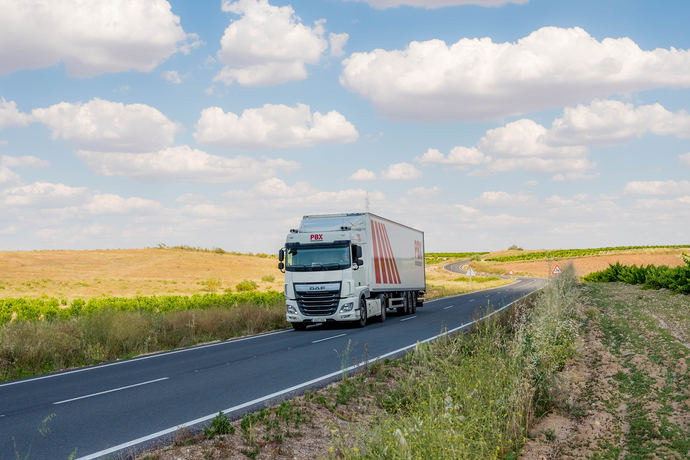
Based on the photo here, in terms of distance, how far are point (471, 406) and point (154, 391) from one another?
18.8ft

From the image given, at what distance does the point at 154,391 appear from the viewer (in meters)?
10.4

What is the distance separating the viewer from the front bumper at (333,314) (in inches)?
816

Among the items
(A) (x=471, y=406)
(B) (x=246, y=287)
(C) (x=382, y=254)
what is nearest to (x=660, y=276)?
(C) (x=382, y=254)

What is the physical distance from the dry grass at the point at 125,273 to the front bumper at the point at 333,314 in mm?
32629

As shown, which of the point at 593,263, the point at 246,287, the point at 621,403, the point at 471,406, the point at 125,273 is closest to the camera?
the point at 471,406

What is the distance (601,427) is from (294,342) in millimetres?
10616

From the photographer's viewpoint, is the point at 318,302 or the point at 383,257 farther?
the point at 383,257

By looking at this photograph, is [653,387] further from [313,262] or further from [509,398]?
[313,262]

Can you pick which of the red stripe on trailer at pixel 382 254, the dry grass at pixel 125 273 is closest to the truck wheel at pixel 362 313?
the red stripe on trailer at pixel 382 254

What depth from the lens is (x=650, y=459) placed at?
6.52 metres

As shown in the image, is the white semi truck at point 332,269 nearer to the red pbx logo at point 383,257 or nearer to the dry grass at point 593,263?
the red pbx logo at point 383,257

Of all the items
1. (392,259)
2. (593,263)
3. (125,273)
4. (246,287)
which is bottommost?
(246,287)

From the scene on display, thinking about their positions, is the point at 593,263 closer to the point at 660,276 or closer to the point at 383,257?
the point at 660,276

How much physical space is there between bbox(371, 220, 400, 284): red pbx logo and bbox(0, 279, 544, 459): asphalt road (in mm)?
6213
